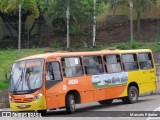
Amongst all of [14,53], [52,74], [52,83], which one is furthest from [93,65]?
[14,53]

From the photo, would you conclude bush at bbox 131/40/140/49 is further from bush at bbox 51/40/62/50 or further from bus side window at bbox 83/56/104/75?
bus side window at bbox 83/56/104/75

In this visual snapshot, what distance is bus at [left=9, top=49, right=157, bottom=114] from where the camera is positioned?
21.7 metres

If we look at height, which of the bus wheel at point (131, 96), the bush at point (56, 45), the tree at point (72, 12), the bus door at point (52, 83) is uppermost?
the tree at point (72, 12)

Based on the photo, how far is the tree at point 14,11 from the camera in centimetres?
3938

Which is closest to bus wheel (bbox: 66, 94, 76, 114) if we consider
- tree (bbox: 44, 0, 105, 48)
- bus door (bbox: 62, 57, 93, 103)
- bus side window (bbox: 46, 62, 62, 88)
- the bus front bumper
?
bus door (bbox: 62, 57, 93, 103)

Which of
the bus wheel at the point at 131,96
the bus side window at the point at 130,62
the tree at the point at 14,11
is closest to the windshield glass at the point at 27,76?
the bus side window at the point at 130,62

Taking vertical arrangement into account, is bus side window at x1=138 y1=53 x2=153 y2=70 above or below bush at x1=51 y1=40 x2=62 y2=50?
below

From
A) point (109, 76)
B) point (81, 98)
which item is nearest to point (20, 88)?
point (81, 98)

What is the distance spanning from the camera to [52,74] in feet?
72.5

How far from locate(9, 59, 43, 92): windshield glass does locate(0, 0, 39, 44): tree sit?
14.4 meters

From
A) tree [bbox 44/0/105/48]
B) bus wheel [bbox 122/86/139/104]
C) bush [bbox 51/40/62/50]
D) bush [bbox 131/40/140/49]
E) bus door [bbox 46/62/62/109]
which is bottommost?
bus wheel [bbox 122/86/139/104]

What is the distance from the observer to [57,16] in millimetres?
40812

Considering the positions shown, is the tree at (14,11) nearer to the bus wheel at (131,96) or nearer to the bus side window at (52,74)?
the bus wheel at (131,96)

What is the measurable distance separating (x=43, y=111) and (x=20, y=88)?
1756 millimetres
